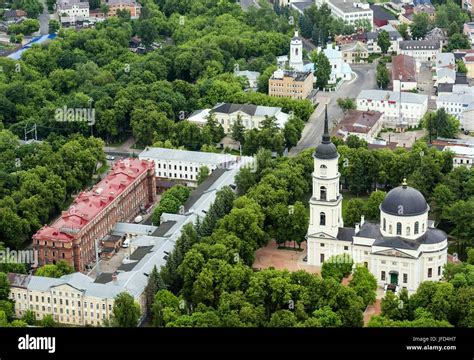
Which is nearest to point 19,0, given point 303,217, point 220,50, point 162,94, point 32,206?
point 220,50

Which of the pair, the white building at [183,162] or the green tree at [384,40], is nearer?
the white building at [183,162]

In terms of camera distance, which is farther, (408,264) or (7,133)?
(7,133)

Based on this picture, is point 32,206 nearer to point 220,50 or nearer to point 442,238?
point 442,238

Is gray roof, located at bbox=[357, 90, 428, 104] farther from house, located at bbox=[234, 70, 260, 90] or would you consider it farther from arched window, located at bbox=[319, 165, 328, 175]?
arched window, located at bbox=[319, 165, 328, 175]

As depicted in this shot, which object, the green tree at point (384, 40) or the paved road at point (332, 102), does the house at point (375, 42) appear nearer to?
the green tree at point (384, 40)

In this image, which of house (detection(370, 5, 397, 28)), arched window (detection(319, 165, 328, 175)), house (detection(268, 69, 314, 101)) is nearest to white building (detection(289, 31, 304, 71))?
house (detection(268, 69, 314, 101))

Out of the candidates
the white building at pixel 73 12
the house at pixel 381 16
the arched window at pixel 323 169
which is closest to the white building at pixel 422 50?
the house at pixel 381 16
